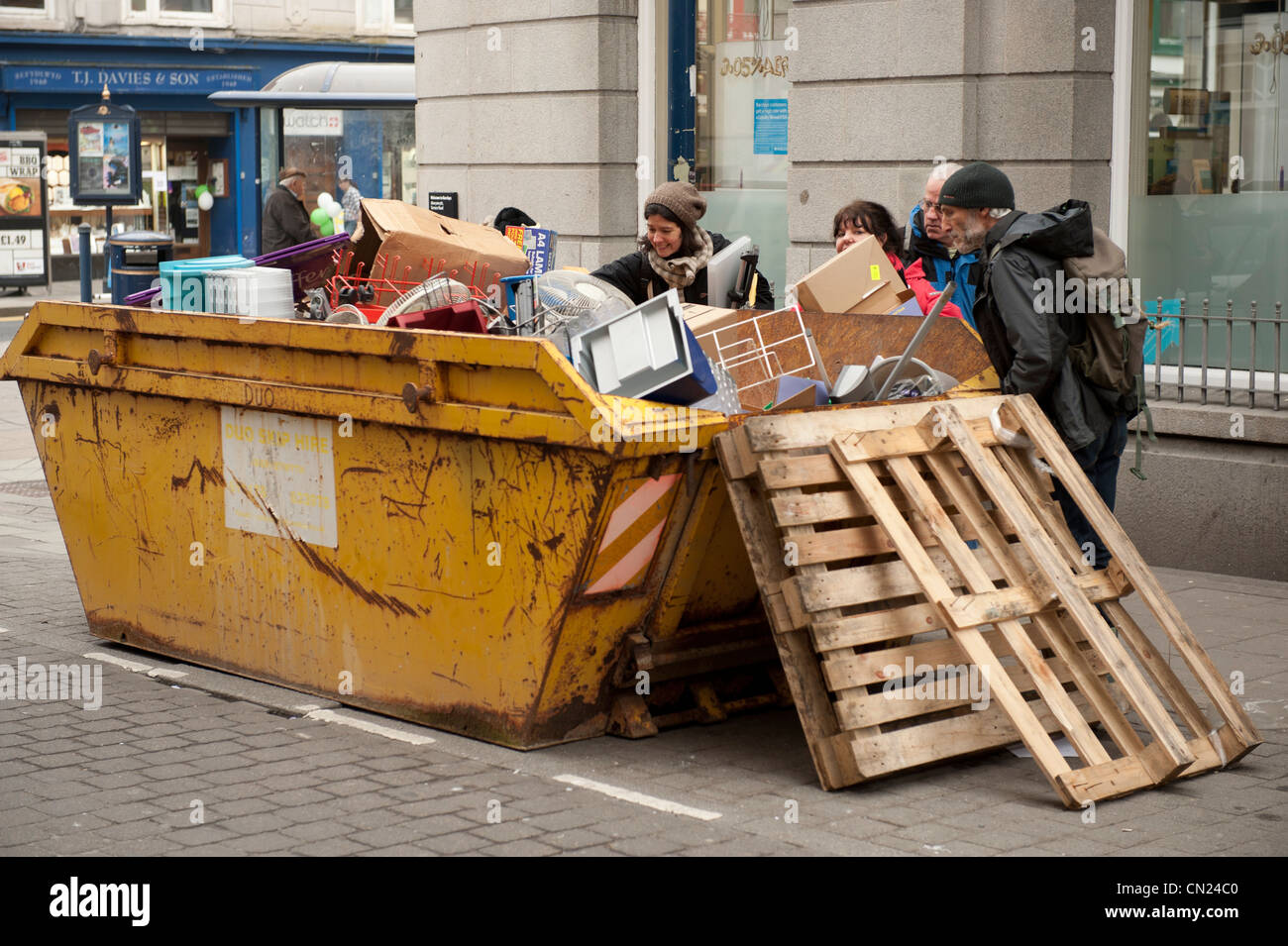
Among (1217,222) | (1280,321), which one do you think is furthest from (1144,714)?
(1217,222)

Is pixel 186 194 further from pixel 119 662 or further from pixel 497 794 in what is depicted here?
pixel 497 794

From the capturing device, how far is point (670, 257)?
7.19 meters

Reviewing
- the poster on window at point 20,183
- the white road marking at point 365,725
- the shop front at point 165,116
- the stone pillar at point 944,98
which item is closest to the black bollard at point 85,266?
the poster on window at point 20,183

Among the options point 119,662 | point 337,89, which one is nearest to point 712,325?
point 119,662

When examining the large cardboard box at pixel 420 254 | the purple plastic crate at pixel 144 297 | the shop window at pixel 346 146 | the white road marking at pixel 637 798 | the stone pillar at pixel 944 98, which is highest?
the shop window at pixel 346 146

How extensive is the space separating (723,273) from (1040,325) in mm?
1874

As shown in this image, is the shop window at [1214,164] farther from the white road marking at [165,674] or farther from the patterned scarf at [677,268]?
the white road marking at [165,674]

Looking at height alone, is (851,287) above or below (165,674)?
above

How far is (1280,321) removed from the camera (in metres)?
8.06

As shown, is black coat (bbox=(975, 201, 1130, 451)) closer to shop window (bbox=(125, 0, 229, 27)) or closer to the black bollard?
the black bollard

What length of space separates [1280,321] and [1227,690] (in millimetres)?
3291

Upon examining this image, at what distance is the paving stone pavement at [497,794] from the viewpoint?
456cm

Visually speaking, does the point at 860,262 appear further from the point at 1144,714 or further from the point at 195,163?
the point at 195,163

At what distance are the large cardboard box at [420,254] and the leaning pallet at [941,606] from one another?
1.91m
